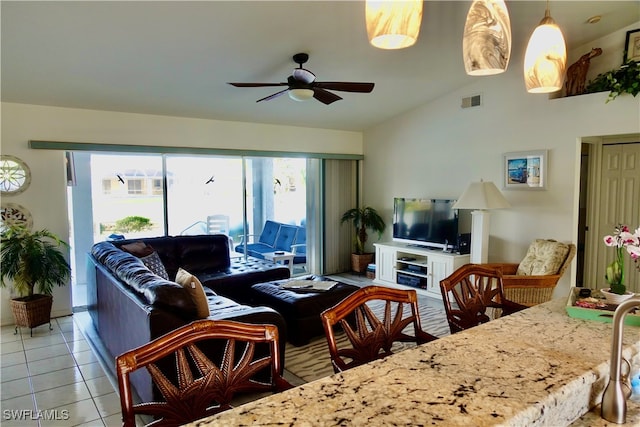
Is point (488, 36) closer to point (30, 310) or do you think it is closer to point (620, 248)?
Answer: point (620, 248)

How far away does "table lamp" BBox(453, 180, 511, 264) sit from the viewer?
4.58m

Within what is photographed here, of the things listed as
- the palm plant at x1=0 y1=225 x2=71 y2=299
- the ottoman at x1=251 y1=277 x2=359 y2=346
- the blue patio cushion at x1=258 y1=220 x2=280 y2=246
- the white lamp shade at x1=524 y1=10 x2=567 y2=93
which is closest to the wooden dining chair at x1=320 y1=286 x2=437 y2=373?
the white lamp shade at x1=524 y1=10 x2=567 y2=93

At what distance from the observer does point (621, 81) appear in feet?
13.4

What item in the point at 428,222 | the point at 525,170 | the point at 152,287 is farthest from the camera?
the point at 428,222

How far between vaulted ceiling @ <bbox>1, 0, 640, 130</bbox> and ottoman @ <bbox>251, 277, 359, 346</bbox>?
231cm

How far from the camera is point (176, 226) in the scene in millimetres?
5582

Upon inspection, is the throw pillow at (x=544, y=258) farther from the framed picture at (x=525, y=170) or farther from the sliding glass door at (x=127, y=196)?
the sliding glass door at (x=127, y=196)

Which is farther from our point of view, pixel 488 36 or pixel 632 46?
pixel 632 46

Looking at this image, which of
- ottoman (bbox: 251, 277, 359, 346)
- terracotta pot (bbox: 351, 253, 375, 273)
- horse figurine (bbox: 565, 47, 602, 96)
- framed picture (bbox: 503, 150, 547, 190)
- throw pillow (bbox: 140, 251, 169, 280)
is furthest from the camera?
terracotta pot (bbox: 351, 253, 375, 273)

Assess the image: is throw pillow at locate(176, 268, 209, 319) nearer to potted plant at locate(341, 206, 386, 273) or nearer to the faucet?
the faucet

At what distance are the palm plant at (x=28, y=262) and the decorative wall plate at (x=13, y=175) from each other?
41 cm

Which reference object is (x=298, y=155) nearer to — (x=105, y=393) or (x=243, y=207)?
(x=243, y=207)

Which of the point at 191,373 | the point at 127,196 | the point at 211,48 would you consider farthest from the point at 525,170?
the point at 127,196

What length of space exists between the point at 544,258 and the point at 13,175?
222 inches
